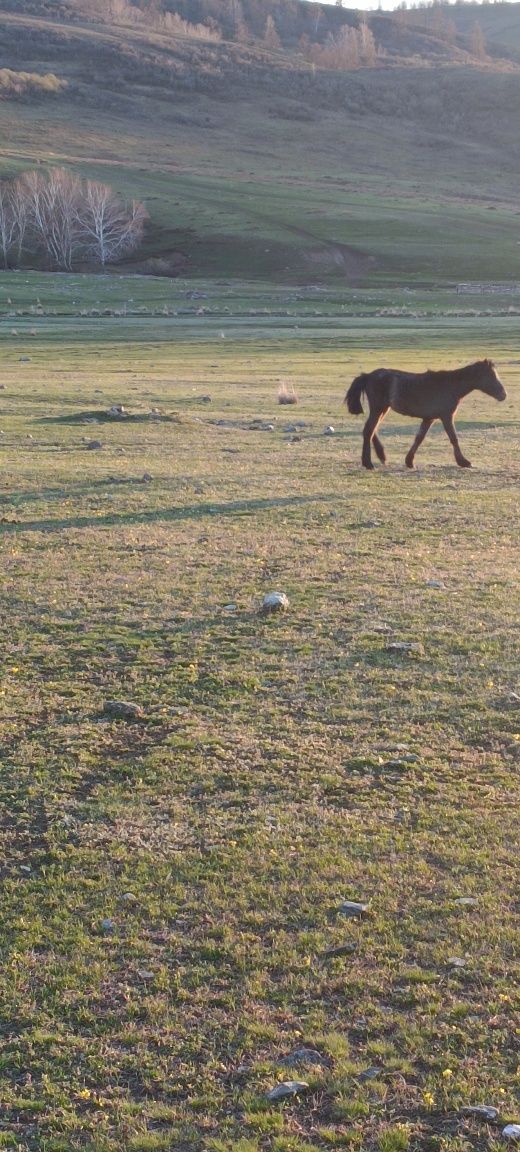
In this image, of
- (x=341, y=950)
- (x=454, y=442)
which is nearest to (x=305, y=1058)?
(x=341, y=950)

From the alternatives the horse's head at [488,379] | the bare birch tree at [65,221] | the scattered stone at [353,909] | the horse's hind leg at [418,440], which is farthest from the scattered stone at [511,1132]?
the bare birch tree at [65,221]

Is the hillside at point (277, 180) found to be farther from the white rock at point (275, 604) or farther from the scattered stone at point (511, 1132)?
the scattered stone at point (511, 1132)

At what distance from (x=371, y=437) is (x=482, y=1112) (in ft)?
54.4

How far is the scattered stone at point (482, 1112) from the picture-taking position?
4445 millimetres

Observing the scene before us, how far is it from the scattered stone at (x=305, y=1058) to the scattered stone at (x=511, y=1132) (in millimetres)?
766

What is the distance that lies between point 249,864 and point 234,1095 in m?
1.90

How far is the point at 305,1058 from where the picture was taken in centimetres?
480

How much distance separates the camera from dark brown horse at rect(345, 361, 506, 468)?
19.6 metres

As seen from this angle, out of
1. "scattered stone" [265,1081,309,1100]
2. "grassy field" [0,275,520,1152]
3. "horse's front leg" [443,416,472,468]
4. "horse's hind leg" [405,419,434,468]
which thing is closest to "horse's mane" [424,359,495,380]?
"horse's front leg" [443,416,472,468]

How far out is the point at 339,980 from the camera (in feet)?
17.5

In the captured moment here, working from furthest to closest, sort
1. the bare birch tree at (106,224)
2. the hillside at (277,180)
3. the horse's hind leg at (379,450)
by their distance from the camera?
the hillside at (277,180)
the bare birch tree at (106,224)
the horse's hind leg at (379,450)

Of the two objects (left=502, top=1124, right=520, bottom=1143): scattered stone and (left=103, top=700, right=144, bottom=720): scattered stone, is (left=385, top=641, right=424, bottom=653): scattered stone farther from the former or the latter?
(left=502, top=1124, right=520, bottom=1143): scattered stone

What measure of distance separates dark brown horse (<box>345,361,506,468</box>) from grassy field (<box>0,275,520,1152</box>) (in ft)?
8.22

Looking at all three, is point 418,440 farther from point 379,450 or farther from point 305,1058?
point 305,1058
